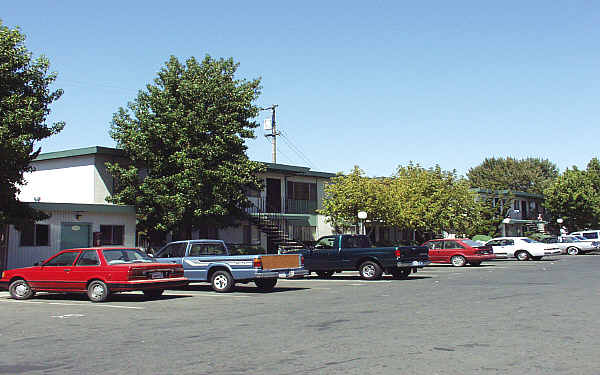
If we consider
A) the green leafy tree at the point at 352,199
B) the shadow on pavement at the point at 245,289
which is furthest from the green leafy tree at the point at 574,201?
the shadow on pavement at the point at 245,289

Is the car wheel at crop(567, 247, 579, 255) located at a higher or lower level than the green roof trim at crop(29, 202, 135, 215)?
lower

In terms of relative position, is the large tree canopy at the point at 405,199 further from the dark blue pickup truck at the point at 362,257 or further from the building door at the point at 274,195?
the dark blue pickup truck at the point at 362,257

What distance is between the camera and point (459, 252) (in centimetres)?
3328

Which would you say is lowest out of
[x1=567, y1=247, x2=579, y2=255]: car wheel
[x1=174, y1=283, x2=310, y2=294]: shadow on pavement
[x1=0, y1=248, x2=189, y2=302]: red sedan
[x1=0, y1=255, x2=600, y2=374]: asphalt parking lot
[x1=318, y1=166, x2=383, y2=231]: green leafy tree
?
[x1=0, y1=255, x2=600, y2=374]: asphalt parking lot

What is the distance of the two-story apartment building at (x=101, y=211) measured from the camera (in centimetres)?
2572

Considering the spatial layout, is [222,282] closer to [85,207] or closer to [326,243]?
[326,243]

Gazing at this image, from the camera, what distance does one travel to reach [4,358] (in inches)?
320

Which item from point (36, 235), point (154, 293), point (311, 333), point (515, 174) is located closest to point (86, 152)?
point (36, 235)

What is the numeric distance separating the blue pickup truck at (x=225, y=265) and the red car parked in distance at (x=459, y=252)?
52.4 ft

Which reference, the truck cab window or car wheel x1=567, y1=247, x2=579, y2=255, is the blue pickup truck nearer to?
the truck cab window

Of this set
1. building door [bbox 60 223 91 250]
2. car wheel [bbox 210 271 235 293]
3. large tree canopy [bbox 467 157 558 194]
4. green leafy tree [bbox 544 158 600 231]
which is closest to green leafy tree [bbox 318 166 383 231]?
building door [bbox 60 223 91 250]

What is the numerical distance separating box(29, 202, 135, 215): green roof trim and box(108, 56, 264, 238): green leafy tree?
0.71m

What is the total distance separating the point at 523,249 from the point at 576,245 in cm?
1162

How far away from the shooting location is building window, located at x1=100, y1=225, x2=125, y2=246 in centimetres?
2819
